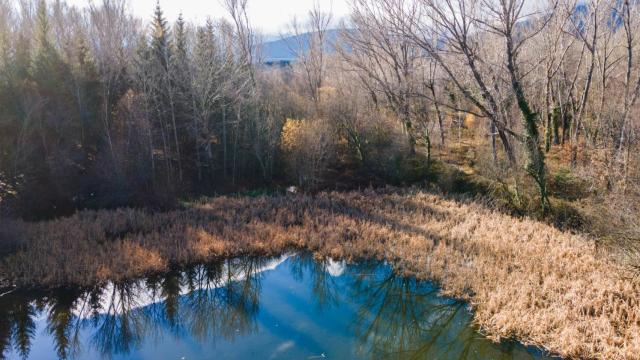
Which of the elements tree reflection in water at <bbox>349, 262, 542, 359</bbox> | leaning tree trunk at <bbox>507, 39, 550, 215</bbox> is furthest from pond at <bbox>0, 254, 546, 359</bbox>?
leaning tree trunk at <bbox>507, 39, 550, 215</bbox>

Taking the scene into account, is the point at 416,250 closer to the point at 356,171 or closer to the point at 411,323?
the point at 411,323

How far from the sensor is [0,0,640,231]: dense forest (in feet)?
49.8

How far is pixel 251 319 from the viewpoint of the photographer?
955 centimetres

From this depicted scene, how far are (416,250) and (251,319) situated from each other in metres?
5.02

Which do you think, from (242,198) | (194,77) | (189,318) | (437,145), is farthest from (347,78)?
(189,318)

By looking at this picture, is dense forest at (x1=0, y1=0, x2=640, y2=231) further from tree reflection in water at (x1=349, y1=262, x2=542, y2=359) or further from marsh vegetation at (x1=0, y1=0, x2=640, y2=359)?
tree reflection in water at (x1=349, y1=262, x2=542, y2=359)

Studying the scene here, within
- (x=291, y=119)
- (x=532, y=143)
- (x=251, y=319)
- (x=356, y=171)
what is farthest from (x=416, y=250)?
(x=291, y=119)

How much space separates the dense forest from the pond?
5997 mm

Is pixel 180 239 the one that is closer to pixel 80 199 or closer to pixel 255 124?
pixel 80 199

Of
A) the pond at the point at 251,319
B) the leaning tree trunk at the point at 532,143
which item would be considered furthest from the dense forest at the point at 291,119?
the pond at the point at 251,319

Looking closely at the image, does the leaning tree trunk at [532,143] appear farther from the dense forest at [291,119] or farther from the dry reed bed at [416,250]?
the dry reed bed at [416,250]

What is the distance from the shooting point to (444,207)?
51.2ft

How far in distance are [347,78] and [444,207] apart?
10.8 m

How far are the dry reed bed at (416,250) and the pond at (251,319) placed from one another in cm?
47
